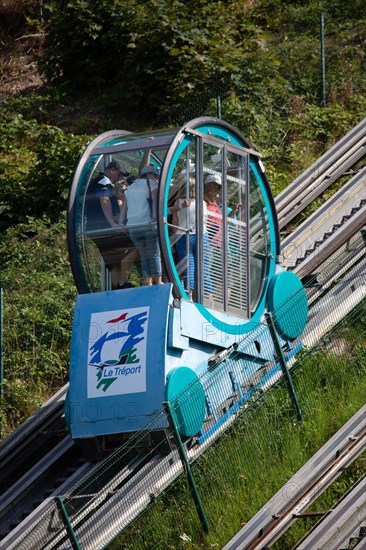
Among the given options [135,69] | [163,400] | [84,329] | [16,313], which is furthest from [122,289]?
[135,69]

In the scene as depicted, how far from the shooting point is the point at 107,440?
13.7m

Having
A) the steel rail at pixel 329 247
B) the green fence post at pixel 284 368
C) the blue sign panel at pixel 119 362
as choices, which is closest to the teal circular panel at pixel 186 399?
the blue sign panel at pixel 119 362

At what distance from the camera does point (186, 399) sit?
13102 millimetres

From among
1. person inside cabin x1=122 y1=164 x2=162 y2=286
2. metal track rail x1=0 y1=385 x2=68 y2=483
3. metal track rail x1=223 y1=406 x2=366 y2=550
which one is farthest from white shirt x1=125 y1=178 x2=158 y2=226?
metal track rail x1=223 y1=406 x2=366 y2=550

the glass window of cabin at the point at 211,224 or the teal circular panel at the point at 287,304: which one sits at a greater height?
the glass window of cabin at the point at 211,224

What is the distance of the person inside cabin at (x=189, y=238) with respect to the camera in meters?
14.2

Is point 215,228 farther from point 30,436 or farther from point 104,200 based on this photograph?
point 30,436

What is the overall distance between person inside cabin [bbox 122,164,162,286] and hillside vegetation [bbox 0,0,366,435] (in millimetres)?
3805

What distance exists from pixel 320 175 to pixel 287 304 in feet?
19.2

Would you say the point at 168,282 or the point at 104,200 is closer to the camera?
the point at 168,282

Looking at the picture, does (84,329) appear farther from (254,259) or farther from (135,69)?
(135,69)

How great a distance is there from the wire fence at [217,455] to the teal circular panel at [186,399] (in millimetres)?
19

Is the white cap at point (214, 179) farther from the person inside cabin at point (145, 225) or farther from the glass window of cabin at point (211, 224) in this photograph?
the person inside cabin at point (145, 225)

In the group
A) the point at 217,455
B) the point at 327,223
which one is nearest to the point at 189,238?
the point at 217,455
